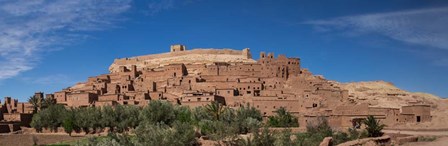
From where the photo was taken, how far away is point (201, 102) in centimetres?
4084

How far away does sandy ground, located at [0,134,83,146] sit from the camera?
33.8 m

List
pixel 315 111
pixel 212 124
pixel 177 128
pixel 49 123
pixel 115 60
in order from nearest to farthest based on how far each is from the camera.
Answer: pixel 177 128 → pixel 212 124 → pixel 315 111 → pixel 49 123 → pixel 115 60

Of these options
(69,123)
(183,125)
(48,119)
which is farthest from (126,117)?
(183,125)

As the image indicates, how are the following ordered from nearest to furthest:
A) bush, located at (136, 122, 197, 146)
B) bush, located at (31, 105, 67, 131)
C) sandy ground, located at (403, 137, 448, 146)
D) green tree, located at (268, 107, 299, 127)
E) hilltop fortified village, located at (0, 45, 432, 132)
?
sandy ground, located at (403, 137, 448, 146) → bush, located at (136, 122, 197, 146) → hilltop fortified village, located at (0, 45, 432, 132) → green tree, located at (268, 107, 299, 127) → bush, located at (31, 105, 67, 131)

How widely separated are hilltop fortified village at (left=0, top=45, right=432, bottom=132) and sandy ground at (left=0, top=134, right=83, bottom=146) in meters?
3.11

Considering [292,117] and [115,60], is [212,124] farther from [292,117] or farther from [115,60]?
[115,60]

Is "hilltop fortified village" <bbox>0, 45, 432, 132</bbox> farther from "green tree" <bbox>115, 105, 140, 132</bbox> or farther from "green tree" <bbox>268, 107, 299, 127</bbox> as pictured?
"green tree" <bbox>115, 105, 140, 132</bbox>

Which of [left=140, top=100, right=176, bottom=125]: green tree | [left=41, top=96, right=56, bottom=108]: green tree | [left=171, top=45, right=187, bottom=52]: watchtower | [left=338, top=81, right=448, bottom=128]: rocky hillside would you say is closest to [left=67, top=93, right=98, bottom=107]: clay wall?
[left=41, top=96, right=56, bottom=108]: green tree

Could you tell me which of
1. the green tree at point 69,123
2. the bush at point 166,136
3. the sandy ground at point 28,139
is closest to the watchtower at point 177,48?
the green tree at point 69,123

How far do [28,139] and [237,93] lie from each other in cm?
1775

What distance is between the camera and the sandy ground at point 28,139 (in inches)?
1329

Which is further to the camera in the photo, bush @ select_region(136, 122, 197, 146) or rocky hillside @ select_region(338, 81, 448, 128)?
rocky hillside @ select_region(338, 81, 448, 128)

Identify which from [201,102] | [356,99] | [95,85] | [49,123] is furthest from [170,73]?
[356,99]

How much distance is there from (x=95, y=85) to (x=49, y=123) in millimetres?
12075
